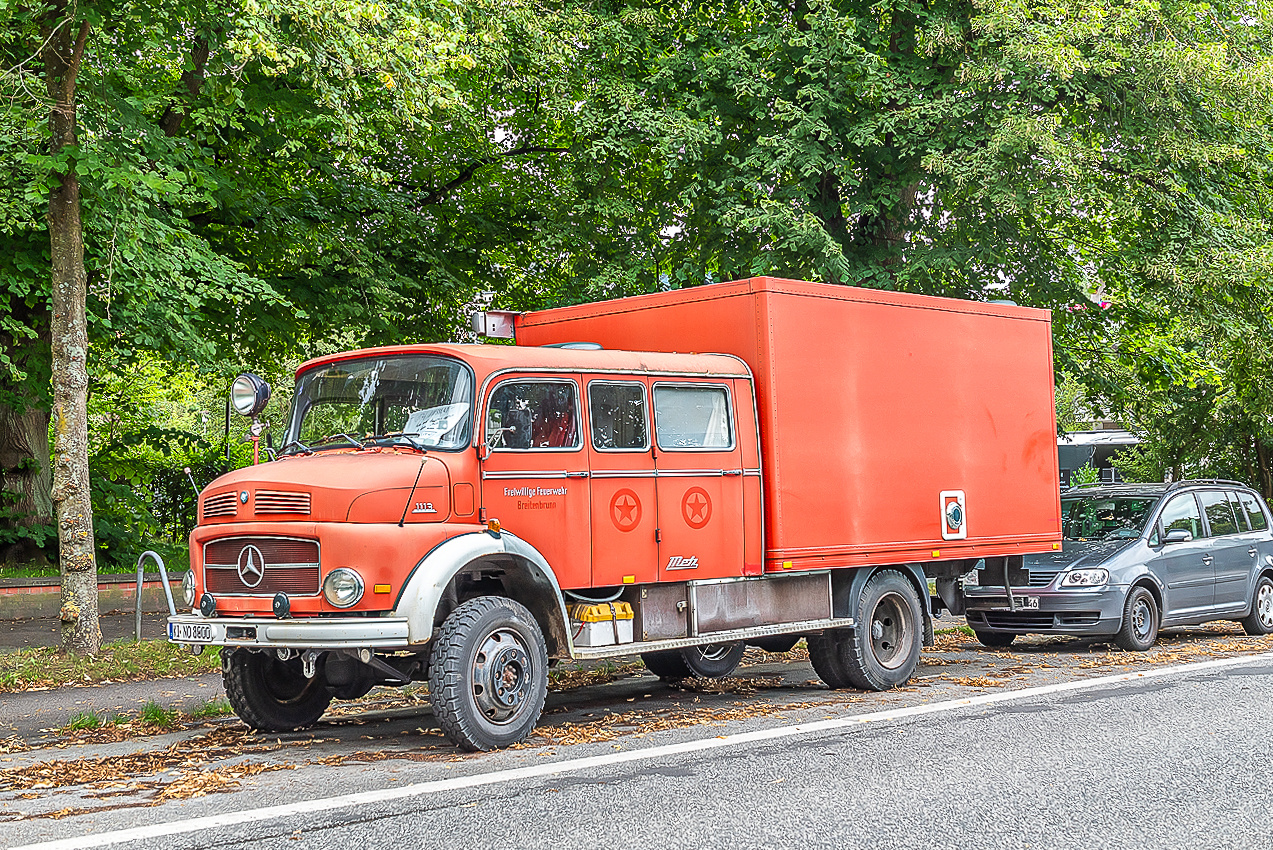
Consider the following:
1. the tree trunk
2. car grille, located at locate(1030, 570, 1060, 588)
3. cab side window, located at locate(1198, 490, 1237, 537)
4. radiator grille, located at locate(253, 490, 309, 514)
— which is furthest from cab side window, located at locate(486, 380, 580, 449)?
cab side window, located at locate(1198, 490, 1237, 537)

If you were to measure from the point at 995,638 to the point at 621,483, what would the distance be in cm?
641

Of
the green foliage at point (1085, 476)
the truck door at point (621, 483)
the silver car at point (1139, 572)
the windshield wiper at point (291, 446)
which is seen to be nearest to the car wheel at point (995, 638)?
the silver car at point (1139, 572)

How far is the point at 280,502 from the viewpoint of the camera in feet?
25.8

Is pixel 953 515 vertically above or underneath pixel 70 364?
underneath

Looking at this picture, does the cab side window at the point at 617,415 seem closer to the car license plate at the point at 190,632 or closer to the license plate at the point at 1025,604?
the car license plate at the point at 190,632

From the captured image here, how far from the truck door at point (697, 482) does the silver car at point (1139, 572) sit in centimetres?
340

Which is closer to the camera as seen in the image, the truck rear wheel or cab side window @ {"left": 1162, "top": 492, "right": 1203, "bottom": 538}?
the truck rear wheel

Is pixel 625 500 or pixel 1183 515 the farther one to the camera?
pixel 1183 515

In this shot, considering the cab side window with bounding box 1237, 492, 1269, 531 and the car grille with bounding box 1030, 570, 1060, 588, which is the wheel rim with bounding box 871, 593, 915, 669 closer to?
the car grille with bounding box 1030, 570, 1060, 588

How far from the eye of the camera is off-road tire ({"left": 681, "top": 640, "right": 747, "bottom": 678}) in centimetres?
1107

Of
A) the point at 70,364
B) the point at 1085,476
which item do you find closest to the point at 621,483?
the point at 70,364

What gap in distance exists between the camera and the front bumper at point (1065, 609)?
1264cm

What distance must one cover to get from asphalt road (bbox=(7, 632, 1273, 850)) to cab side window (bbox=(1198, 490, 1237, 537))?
4.54 m

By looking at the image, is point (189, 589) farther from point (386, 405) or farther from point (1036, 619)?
point (1036, 619)
